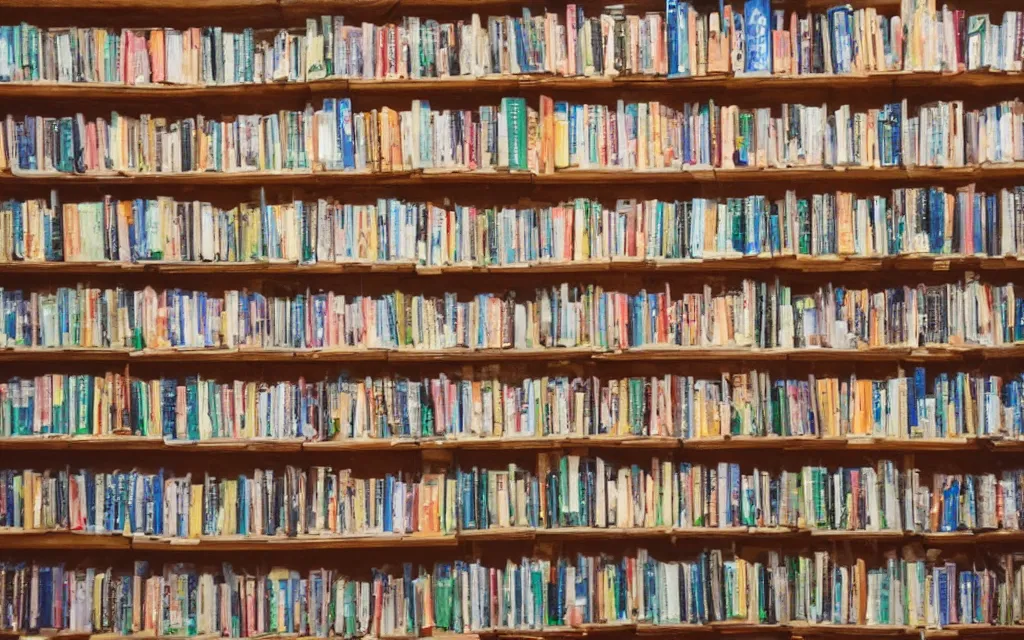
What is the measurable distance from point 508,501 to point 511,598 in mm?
312

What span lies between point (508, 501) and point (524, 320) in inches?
23.4

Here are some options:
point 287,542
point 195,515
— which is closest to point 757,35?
point 287,542

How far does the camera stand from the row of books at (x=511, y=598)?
302 centimetres

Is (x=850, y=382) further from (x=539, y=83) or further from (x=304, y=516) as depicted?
(x=304, y=516)

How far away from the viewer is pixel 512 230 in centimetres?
305

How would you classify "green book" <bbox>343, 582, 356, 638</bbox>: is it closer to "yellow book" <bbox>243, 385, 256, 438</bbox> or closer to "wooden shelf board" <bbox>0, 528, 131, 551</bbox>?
"yellow book" <bbox>243, 385, 256, 438</bbox>

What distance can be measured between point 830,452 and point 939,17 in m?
1.47

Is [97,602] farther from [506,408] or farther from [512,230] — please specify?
[512,230]

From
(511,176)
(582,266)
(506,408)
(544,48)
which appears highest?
(544,48)

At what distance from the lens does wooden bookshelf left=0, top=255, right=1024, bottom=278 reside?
3.02 metres

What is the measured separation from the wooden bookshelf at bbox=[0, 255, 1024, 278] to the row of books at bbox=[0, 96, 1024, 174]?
0.31 meters

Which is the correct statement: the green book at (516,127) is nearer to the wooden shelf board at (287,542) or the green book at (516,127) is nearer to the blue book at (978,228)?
the wooden shelf board at (287,542)

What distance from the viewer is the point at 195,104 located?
3.24m

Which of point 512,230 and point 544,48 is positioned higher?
point 544,48
